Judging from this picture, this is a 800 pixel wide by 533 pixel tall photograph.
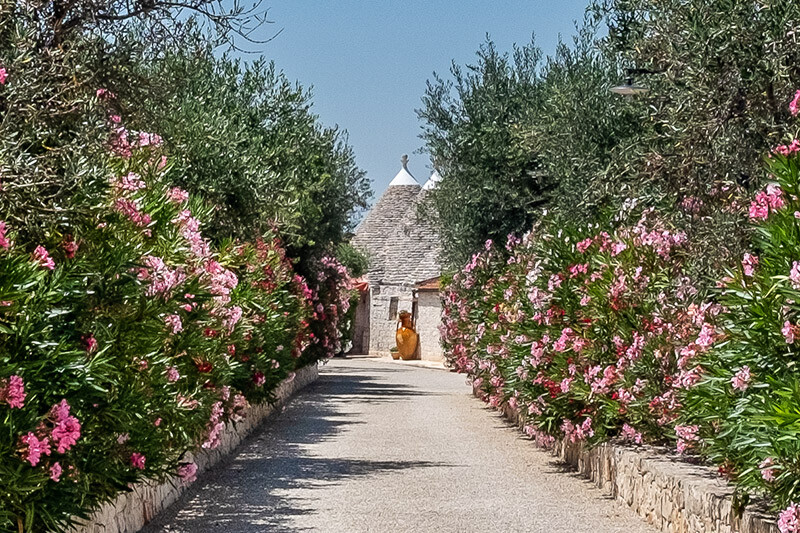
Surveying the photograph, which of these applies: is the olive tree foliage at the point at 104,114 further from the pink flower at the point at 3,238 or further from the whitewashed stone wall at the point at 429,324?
the whitewashed stone wall at the point at 429,324

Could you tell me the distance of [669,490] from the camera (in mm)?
9352

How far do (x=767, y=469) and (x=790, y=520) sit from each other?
1.60ft

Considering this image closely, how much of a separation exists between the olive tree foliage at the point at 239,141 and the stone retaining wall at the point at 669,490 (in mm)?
5008

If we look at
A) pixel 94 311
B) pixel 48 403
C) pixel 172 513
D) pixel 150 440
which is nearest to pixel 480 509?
pixel 172 513

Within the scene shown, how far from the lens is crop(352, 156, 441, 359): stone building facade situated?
51.5 meters

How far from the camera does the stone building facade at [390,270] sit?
51500 mm

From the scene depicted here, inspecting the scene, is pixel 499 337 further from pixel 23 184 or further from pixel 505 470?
pixel 23 184

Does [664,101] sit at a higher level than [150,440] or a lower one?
higher

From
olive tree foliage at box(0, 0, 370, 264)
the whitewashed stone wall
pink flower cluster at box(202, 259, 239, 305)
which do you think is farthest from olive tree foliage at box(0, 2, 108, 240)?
the whitewashed stone wall

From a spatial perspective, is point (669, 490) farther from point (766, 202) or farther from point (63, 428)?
point (63, 428)

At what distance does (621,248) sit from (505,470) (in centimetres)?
314

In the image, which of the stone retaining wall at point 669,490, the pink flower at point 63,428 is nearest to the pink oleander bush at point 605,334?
the stone retaining wall at point 669,490

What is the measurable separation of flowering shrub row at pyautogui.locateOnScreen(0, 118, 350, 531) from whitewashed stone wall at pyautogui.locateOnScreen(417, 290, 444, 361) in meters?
35.3

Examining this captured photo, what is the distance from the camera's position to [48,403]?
6156 millimetres
